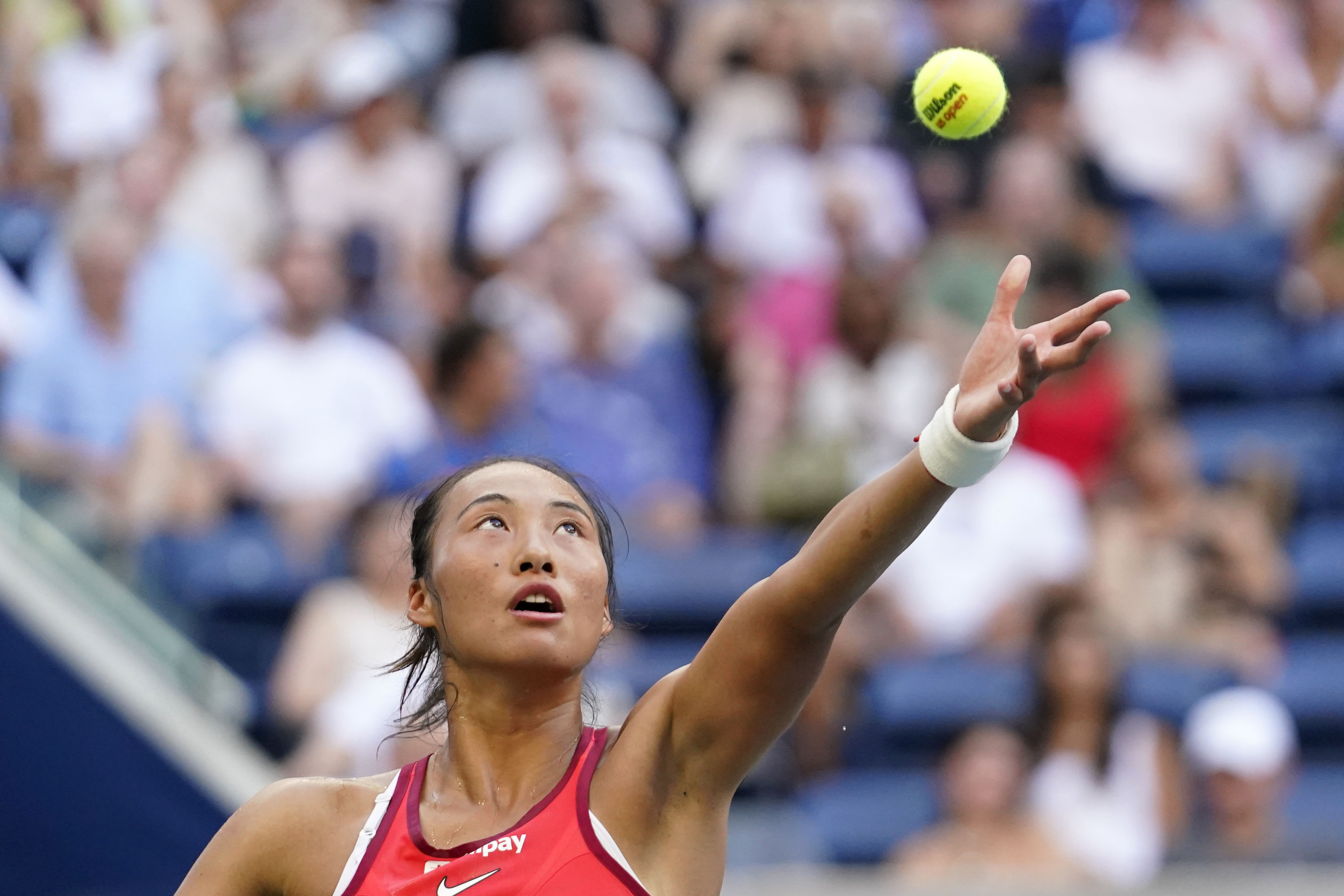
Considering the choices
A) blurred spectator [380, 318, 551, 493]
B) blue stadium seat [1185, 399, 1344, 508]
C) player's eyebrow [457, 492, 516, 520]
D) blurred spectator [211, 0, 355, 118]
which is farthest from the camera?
blurred spectator [211, 0, 355, 118]

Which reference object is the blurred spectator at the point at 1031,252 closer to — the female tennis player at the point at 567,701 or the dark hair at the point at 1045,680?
the dark hair at the point at 1045,680

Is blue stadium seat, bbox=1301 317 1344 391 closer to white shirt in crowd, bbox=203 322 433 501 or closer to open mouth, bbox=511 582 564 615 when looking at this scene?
white shirt in crowd, bbox=203 322 433 501

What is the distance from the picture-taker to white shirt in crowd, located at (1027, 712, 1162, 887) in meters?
6.19

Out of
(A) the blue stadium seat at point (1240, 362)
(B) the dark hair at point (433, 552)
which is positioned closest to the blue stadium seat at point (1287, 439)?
(A) the blue stadium seat at point (1240, 362)

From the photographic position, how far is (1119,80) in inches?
345

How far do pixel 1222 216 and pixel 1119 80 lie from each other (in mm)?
776

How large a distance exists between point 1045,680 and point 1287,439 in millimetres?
2119

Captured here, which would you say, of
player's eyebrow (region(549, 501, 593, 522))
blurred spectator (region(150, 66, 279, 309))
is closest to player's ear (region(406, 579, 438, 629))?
player's eyebrow (region(549, 501, 593, 522))

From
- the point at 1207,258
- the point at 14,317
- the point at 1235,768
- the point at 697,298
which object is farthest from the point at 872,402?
the point at 14,317

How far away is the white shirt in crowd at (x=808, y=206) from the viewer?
812 cm

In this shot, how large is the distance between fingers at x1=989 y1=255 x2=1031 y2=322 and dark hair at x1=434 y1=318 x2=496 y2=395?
4380 millimetres

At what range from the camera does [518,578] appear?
2879 millimetres

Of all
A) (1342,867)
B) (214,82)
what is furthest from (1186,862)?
(214,82)

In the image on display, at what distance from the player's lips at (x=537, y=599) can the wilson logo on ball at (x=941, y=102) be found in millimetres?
997
